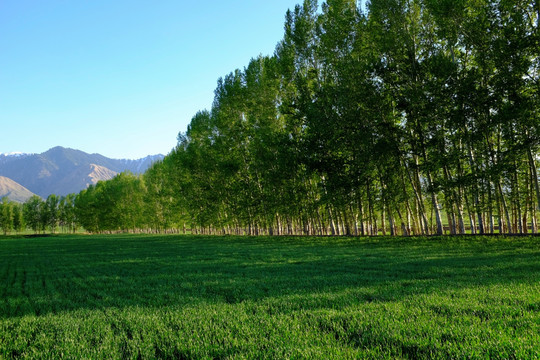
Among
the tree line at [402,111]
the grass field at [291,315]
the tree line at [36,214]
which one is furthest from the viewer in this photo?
the tree line at [36,214]

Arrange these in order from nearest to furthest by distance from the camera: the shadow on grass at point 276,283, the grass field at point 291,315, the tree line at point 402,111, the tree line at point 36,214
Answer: the grass field at point 291,315
the shadow on grass at point 276,283
the tree line at point 402,111
the tree line at point 36,214

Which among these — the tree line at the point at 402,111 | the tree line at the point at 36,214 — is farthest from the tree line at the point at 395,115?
the tree line at the point at 36,214

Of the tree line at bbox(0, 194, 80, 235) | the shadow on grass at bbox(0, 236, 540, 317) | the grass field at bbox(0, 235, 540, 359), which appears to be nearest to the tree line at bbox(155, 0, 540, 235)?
the shadow on grass at bbox(0, 236, 540, 317)

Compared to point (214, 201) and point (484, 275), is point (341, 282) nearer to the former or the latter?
point (484, 275)

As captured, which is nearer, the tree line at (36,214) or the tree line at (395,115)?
the tree line at (395,115)

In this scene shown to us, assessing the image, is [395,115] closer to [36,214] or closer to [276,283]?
[276,283]

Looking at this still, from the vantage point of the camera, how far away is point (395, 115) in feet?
86.4

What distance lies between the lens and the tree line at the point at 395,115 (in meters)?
20.3

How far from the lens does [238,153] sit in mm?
43750

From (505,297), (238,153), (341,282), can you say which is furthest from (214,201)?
(505,297)

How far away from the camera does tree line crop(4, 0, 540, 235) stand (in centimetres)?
2031

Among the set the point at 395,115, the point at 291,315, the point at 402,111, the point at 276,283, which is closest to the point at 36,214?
the point at 395,115

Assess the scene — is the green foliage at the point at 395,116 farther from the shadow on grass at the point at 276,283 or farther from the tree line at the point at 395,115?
the shadow on grass at the point at 276,283

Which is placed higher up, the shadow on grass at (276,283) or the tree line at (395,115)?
the tree line at (395,115)
